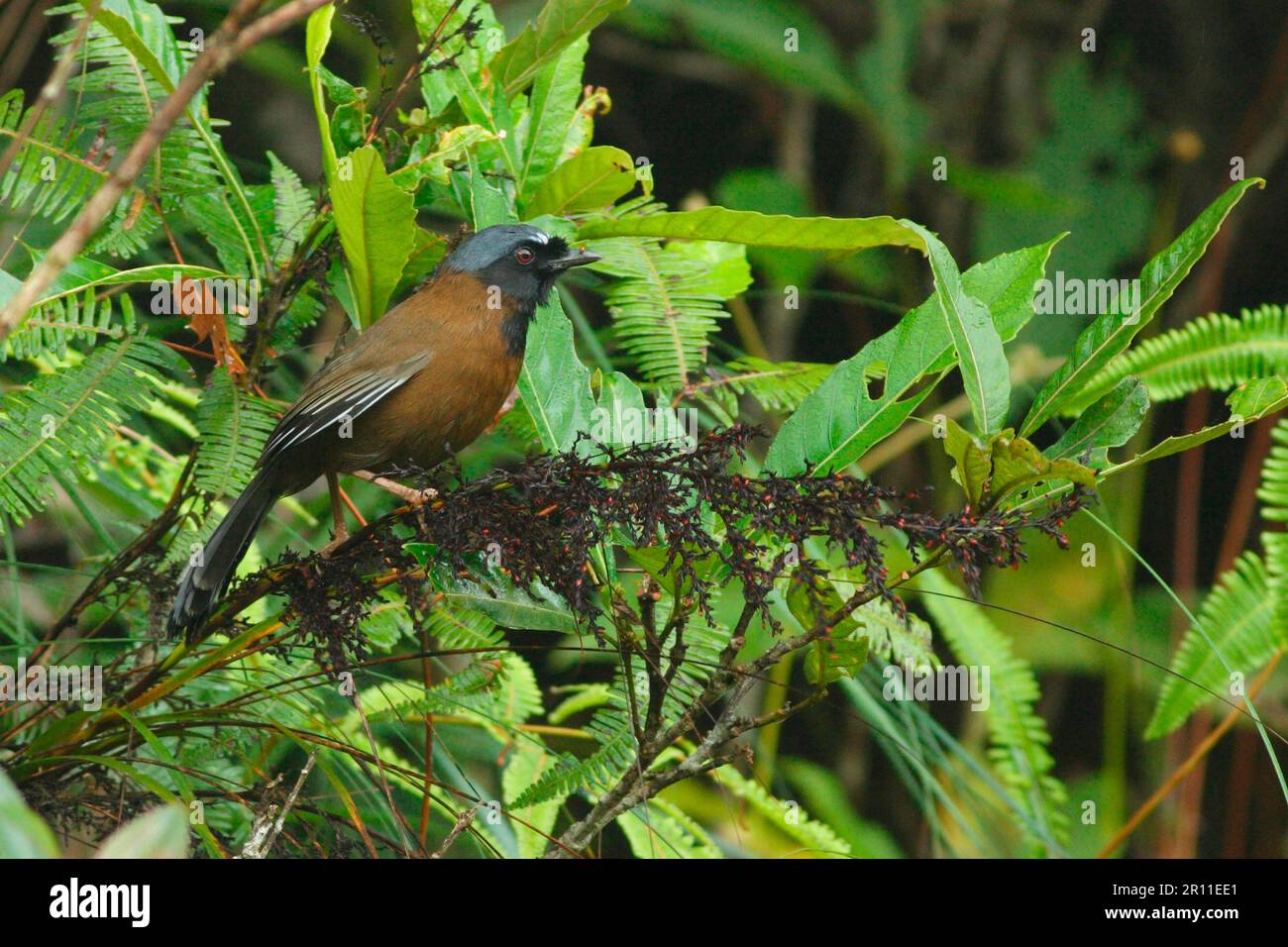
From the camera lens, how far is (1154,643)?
17.0ft

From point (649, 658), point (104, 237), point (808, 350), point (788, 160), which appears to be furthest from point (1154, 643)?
point (104, 237)

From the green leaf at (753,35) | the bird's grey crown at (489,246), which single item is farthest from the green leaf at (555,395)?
the green leaf at (753,35)

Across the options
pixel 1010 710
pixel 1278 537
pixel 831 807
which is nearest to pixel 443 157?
pixel 1010 710

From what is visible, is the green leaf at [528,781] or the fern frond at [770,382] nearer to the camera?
the fern frond at [770,382]

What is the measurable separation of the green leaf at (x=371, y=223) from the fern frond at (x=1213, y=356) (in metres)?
1.69

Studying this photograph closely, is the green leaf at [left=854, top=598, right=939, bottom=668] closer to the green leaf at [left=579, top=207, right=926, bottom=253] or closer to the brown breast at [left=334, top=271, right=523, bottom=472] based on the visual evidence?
the green leaf at [left=579, top=207, right=926, bottom=253]

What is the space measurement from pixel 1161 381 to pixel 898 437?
182 centimetres

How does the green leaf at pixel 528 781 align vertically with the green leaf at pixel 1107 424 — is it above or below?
below

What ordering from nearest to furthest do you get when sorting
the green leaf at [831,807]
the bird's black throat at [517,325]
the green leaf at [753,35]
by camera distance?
the bird's black throat at [517,325] < the green leaf at [831,807] < the green leaf at [753,35]

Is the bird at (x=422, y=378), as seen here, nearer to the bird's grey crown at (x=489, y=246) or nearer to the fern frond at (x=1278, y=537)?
the bird's grey crown at (x=489, y=246)

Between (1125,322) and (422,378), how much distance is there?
1520mm

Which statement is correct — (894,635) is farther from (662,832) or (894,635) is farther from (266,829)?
(266,829)

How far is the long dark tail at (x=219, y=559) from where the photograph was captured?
7.72ft

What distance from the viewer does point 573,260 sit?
9.44ft
